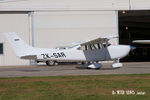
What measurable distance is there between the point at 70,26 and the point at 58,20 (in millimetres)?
1321

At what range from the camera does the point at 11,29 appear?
3400 cm

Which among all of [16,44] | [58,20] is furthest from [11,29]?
[16,44]

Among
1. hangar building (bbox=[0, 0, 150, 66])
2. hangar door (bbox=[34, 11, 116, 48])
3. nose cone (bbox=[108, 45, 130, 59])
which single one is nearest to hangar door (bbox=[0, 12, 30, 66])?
hangar building (bbox=[0, 0, 150, 66])

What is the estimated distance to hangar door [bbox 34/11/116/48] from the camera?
34.1m

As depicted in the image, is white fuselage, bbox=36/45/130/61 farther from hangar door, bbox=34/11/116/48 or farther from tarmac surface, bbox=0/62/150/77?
hangar door, bbox=34/11/116/48

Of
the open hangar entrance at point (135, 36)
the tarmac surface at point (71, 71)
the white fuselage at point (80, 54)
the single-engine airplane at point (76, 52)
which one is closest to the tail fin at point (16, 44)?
the single-engine airplane at point (76, 52)

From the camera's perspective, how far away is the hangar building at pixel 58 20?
3397cm

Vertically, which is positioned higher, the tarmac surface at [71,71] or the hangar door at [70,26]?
the hangar door at [70,26]

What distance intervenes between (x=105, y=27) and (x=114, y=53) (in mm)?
10426

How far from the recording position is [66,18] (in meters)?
34.5

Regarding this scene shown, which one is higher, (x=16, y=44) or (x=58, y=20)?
(x=58, y=20)

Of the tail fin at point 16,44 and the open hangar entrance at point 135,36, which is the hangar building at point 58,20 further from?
the open hangar entrance at point 135,36

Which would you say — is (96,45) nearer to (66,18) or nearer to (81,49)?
(81,49)

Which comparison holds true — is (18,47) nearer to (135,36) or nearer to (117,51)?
(117,51)
